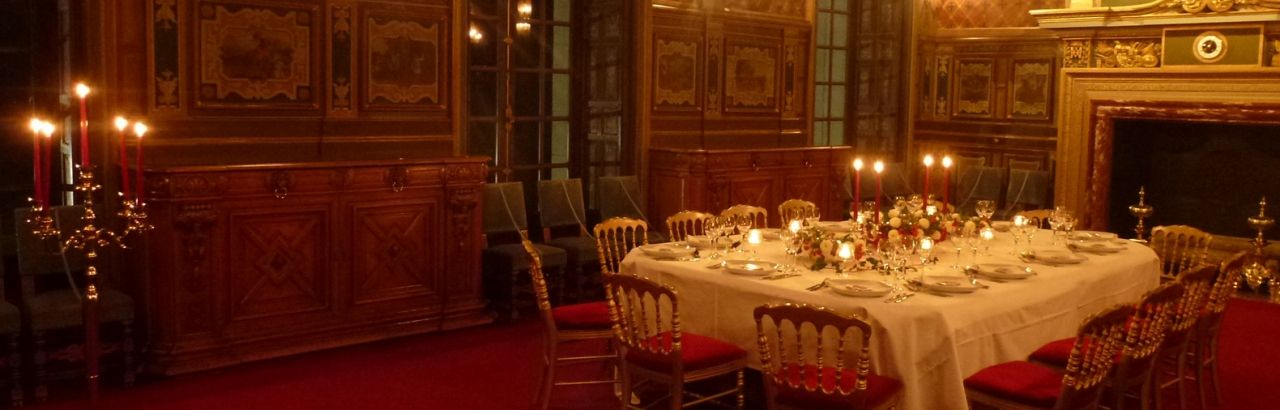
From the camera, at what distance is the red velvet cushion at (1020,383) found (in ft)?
12.9

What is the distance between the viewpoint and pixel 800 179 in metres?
8.93

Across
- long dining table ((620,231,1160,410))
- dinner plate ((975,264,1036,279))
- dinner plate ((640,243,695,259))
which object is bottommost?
long dining table ((620,231,1160,410))

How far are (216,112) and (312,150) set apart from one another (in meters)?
0.62

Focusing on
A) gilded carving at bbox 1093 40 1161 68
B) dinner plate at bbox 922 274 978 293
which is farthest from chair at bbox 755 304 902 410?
gilded carving at bbox 1093 40 1161 68

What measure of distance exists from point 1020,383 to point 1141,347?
52 centimetres

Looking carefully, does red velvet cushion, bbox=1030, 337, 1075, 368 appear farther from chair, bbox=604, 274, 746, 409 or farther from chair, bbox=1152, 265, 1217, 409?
chair, bbox=604, 274, 746, 409

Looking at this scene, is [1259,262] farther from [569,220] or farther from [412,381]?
[412,381]

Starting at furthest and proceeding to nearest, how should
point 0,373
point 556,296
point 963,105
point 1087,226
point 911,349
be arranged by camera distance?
point 963,105 → point 1087,226 → point 556,296 → point 0,373 → point 911,349

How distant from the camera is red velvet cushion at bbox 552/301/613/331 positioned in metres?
5.03

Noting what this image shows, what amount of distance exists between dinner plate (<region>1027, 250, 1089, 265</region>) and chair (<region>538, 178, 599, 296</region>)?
9.62 feet

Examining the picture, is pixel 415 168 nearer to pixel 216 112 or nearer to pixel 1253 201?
pixel 216 112

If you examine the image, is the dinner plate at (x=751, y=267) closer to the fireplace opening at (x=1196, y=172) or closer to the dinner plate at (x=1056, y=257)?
the dinner plate at (x=1056, y=257)

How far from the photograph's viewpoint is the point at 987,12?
10188 millimetres

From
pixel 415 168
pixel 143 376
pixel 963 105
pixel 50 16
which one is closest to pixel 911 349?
pixel 415 168
